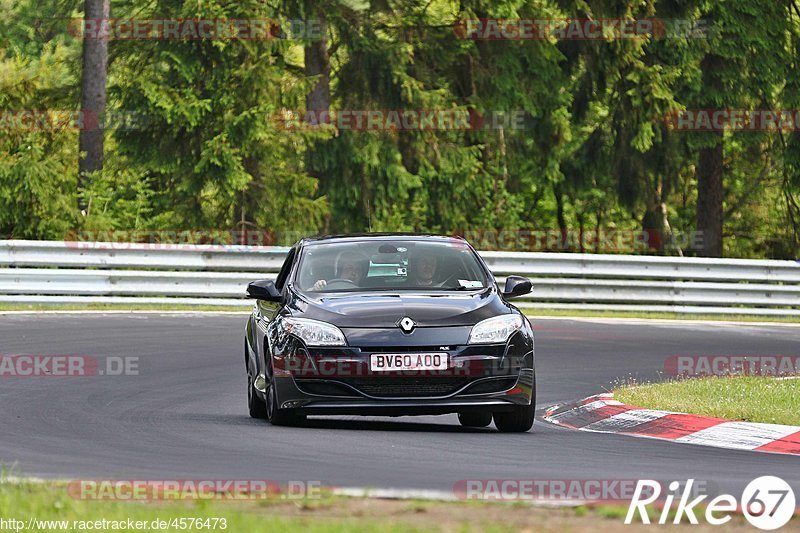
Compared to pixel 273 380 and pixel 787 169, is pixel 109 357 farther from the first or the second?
pixel 787 169

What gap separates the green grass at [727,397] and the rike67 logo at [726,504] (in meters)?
3.70

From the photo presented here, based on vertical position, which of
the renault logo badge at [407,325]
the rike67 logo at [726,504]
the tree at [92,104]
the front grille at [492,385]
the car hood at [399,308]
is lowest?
the rike67 logo at [726,504]

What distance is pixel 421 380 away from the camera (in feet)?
37.8

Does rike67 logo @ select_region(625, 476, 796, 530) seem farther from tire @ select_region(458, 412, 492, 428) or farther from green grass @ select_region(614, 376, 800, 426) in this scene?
tire @ select_region(458, 412, 492, 428)

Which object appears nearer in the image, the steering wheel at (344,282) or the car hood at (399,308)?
the car hood at (399,308)

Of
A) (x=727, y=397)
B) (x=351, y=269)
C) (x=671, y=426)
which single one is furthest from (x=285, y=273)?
(x=727, y=397)

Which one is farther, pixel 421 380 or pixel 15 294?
pixel 15 294

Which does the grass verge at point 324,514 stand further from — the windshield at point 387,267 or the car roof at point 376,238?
the car roof at point 376,238

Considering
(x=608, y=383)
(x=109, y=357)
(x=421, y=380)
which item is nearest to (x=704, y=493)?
(x=421, y=380)

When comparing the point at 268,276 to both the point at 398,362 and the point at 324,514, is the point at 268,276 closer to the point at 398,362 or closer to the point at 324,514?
the point at 398,362

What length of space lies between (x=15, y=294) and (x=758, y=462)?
52.7 feet

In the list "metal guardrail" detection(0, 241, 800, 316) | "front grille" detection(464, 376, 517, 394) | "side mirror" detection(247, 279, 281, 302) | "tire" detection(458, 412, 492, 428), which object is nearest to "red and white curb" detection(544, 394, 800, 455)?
"tire" detection(458, 412, 492, 428)

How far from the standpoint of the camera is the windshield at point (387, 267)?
41.5ft

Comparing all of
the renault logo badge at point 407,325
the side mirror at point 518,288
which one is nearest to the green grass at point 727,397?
the side mirror at point 518,288
